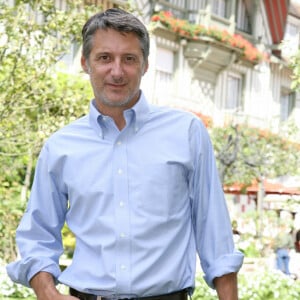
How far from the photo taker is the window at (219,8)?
3475cm

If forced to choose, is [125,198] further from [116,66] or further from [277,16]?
[277,16]

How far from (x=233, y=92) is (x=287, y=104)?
455 cm

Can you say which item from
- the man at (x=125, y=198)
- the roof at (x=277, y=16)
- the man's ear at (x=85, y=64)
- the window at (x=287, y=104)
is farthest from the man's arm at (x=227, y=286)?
the window at (x=287, y=104)

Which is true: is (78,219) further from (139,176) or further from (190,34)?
(190,34)

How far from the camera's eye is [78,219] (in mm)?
3498

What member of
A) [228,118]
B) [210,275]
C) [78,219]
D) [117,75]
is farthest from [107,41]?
[228,118]

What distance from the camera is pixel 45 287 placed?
3.46m

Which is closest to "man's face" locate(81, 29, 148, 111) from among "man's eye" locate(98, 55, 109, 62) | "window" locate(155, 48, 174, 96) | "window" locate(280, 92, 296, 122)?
"man's eye" locate(98, 55, 109, 62)

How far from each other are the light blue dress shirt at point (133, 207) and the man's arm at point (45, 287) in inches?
1.1

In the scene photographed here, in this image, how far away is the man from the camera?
3.40 meters

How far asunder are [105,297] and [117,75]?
71cm

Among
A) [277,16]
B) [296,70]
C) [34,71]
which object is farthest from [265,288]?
[277,16]

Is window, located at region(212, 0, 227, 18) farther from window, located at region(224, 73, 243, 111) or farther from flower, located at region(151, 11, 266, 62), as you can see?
window, located at region(224, 73, 243, 111)

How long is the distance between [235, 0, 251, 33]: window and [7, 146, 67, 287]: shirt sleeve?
3277cm
